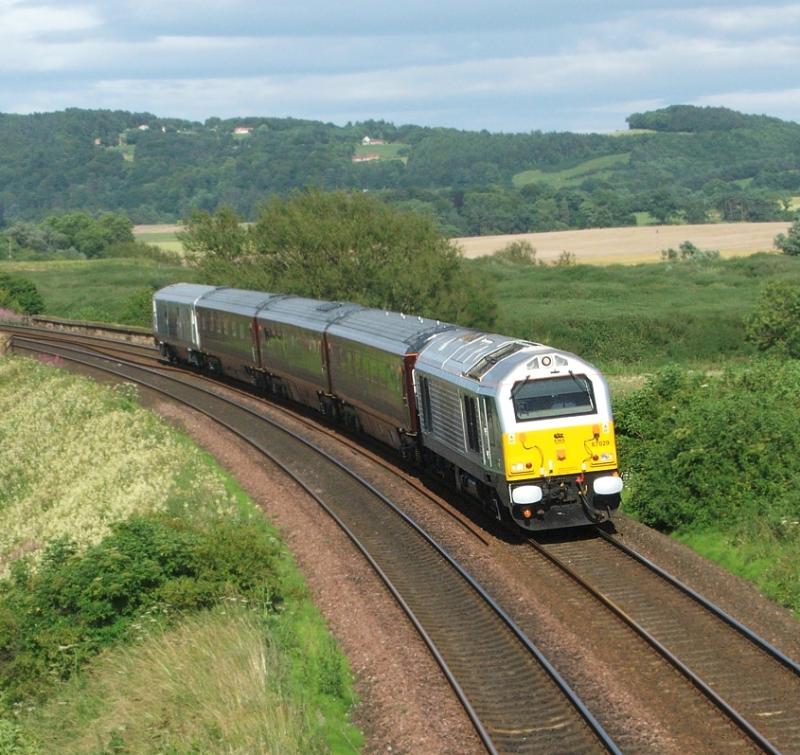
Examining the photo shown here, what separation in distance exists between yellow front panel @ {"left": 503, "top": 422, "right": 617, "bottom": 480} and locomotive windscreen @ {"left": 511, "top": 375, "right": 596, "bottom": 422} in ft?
0.99

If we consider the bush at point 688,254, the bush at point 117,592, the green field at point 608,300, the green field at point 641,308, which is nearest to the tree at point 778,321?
the green field at point 608,300

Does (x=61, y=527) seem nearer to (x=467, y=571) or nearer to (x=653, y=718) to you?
(x=467, y=571)

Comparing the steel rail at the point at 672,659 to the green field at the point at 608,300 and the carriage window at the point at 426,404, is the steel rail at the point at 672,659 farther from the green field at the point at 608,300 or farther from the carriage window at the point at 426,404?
the green field at the point at 608,300

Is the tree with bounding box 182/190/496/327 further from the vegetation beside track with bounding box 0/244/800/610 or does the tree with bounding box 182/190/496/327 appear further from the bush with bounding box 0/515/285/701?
the bush with bounding box 0/515/285/701

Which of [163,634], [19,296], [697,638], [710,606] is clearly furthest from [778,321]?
[19,296]

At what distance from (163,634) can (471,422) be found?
6.94 metres

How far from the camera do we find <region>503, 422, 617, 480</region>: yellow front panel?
65.7ft

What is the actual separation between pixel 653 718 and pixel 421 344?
13.6 m

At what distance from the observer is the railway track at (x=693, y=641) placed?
1315 centimetres

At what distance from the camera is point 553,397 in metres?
20.6

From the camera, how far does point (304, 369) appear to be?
35000 millimetres

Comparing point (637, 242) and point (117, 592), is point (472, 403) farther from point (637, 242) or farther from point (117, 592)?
point (637, 242)

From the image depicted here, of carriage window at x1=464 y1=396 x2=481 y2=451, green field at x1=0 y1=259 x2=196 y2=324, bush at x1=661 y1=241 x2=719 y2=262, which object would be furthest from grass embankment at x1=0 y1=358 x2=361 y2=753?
bush at x1=661 y1=241 x2=719 y2=262

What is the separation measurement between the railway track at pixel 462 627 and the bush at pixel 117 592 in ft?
7.28
